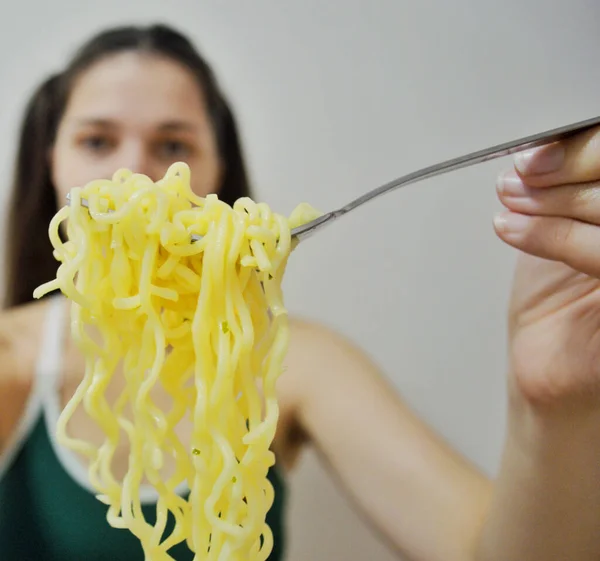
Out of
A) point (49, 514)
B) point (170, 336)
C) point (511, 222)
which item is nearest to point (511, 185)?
point (511, 222)

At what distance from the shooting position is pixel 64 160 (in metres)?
1.13

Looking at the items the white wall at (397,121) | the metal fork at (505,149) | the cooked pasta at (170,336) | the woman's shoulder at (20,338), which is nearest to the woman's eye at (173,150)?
the white wall at (397,121)

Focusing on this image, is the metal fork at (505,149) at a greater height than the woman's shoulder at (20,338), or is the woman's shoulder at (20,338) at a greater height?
the metal fork at (505,149)

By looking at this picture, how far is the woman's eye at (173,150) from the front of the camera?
113 cm

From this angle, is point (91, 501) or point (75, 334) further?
point (91, 501)

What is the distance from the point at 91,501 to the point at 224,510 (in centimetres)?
58

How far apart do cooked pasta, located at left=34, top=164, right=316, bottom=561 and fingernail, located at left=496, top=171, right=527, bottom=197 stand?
0.22 metres

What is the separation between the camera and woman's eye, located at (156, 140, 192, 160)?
3.70ft

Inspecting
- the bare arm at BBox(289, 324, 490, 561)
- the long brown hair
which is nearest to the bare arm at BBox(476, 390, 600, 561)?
the bare arm at BBox(289, 324, 490, 561)

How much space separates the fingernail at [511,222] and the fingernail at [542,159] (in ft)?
0.16

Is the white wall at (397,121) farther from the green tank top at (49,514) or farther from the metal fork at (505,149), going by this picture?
the metal fork at (505,149)

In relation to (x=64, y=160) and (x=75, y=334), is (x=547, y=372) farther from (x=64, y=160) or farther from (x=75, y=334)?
(x=64, y=160)

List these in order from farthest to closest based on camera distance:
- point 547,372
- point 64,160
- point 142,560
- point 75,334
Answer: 1. point 64,160
2. point 142,560
3. point 547,372
4. point 75,334

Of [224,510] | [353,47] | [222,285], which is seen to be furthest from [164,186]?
[353,47]
